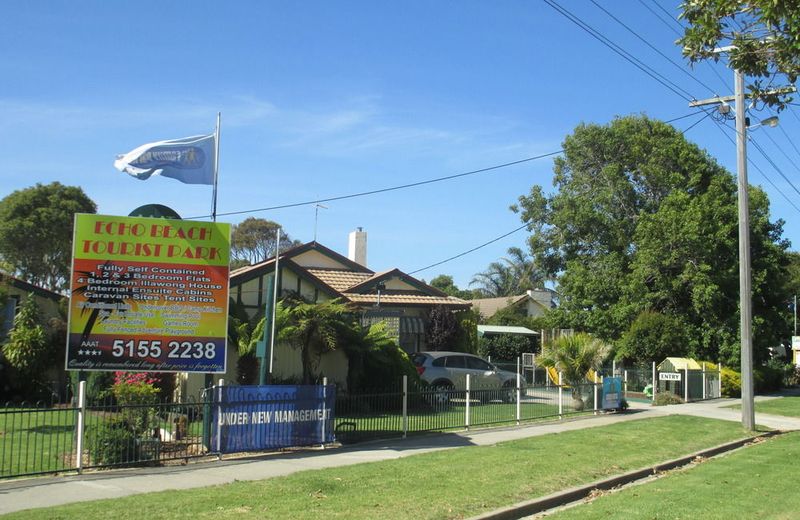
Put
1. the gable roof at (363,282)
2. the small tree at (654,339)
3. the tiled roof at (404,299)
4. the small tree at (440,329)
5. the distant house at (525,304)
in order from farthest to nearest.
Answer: the distant house at (525,304) < the small tree at (654,339) < the small tree at (440,329) < the gable roof at (363,282) < the tiled roof at (404,299)

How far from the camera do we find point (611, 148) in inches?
1508

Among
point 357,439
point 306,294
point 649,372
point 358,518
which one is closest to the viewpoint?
point 358,518

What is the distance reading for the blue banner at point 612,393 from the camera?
22.2 m

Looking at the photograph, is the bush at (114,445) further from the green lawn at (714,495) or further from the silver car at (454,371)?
the silver car at (454,371)

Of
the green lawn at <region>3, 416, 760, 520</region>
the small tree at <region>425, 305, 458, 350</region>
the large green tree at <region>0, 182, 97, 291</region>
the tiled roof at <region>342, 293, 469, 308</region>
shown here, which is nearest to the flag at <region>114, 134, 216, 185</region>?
the green lawn at <region>3, 416, 760, 520</region>

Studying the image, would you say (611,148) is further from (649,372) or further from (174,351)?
(174,351)

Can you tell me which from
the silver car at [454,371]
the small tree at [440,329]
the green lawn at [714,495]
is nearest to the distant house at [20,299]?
the silver car at [454,371]

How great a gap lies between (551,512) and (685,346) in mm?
24885

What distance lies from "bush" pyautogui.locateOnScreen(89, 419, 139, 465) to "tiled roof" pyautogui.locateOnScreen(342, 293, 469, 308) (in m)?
14.5

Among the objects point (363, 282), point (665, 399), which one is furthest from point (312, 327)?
point (665, 399)

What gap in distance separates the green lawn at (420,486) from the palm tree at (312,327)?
6.43 metres

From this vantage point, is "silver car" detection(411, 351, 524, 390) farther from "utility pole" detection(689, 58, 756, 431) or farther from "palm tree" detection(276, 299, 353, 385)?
"utility pole" detection(689, 58, 756, 431)

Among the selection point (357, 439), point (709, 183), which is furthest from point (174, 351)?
point (709, 183)

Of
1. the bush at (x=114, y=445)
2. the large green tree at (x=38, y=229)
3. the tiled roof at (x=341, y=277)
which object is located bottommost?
the bush at (x=114, y=445)
